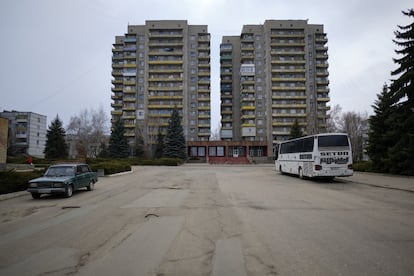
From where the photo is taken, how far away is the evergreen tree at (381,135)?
2217 cm

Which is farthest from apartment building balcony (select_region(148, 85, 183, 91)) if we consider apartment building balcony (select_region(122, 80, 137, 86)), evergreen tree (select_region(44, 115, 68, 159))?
evergreen tree (select_region(44, 115, 68, 159))

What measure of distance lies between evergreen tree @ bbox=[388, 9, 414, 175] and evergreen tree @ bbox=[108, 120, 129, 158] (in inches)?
1968

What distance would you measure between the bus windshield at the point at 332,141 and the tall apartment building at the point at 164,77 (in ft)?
193

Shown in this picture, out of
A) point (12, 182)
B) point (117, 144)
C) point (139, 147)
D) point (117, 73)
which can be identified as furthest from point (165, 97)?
point (12, 182)

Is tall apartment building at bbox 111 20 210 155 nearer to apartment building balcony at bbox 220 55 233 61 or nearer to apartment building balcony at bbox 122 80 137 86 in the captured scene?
apartment building balcony at bbox 122 80 137 86

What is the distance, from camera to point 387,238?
5238 millimetres

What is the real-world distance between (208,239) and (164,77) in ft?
247

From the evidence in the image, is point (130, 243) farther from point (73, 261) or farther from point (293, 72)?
point (293, 72)

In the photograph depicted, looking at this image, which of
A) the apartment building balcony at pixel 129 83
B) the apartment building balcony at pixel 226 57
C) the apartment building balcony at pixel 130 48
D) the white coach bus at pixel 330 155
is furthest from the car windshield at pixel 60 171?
the apartment building balcony at pixel 226 57

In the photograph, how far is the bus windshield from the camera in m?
16.8

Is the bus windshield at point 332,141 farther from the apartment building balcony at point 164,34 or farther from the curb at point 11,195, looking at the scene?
the apartment building balcony at point 164,34

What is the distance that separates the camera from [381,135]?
78.5 feet

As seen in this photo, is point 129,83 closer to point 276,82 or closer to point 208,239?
point 276,82

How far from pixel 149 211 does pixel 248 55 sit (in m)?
76.8
